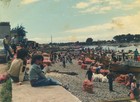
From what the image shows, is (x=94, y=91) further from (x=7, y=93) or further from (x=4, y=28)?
(x=7, y=93)

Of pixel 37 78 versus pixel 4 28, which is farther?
pixel 4 28

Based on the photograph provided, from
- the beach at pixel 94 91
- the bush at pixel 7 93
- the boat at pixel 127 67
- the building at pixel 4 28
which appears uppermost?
the building at pixel 4 28

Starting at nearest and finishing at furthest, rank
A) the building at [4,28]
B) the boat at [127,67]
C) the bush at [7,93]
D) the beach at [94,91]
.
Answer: the bush at [7,93], the beach at [94,91], the building at [4,28], the boat at [127,67]

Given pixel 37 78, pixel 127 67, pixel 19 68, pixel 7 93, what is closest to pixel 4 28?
pixel 127 67

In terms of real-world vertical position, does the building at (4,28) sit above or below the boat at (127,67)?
above

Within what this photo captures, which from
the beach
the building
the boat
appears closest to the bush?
the beach

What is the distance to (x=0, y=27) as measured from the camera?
36.0m

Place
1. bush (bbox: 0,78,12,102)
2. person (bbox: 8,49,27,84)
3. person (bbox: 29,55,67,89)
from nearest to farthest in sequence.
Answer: person (bbox: 29,55,67,89) → bush (bbox: 0,78,12,102) → person (bbox: 8,49,27,84)

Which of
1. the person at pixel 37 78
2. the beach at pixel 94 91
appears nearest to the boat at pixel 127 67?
the beach at pixel 94 91

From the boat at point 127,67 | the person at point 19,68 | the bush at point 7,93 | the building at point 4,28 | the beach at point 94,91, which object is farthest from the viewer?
the boat at point 127,67

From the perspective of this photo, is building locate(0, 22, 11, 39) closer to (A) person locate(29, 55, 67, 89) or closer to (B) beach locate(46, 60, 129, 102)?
(B) beach locate(46, 60, 129, 102)

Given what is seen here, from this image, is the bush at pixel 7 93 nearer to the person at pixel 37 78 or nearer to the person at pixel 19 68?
the person at pixel 19 68

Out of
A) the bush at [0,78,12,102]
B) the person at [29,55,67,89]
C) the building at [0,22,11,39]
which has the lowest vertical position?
the bush at [0,78,12,102]

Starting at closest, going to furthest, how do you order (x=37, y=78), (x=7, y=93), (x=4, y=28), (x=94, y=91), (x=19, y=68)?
1. (x=37, y=78)
2. (x=7, y=93)
3. (x=19, y=68)
4. (x=94, y=91)
5. (x=4, y=28)
